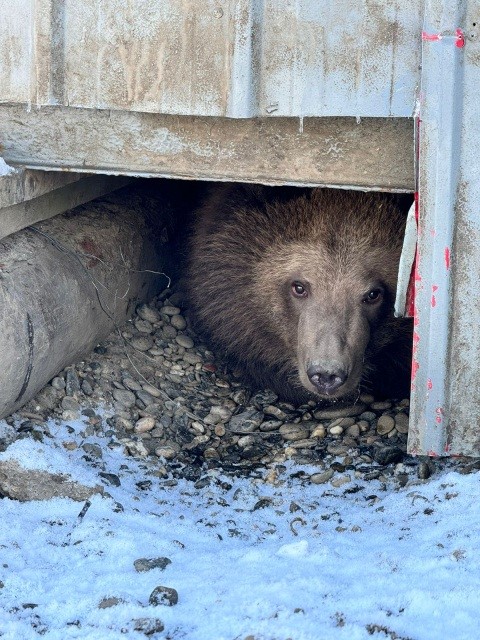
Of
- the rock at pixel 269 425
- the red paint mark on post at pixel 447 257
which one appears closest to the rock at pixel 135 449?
the rock at pixel 269 425

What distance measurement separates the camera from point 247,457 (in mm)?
4848

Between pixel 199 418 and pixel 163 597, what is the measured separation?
2073 mm

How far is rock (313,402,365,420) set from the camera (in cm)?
522

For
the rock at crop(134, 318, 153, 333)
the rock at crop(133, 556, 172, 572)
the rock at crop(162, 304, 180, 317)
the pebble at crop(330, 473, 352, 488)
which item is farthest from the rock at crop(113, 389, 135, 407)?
the rock at crop(133, 556, 172, 572)

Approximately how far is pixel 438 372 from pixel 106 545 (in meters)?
1.51

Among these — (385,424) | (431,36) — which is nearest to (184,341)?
(385,424)

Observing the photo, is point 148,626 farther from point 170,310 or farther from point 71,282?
point 170,310

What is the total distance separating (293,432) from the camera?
5.08 m

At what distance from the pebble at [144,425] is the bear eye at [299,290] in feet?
3.36

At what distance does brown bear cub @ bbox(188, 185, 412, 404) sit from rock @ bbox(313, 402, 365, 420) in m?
0.08

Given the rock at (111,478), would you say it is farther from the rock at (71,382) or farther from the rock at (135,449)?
the rock at (71,382)

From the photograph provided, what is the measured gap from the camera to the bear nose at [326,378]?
4.54 meters

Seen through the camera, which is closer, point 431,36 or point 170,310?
point 431,36

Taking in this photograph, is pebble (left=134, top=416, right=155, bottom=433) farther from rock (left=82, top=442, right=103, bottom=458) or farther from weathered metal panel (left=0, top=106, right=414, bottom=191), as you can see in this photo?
weathered metal panel (left=0, top=106, right=414, bottom=191)
